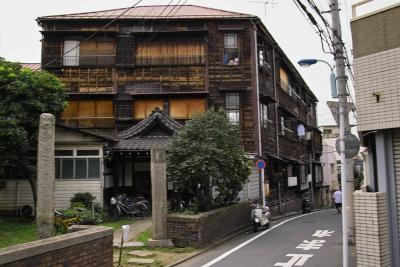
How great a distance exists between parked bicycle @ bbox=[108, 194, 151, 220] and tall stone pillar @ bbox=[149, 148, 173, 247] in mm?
6485

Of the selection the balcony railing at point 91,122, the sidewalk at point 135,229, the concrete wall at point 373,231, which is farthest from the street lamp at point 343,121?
the balcony railing at point 91,122

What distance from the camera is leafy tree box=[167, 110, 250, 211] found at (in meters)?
16.4

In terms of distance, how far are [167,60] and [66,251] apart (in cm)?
2046

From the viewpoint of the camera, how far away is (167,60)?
90.1ft

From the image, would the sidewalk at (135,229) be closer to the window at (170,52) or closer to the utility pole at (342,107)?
the utility pole at (342,107)

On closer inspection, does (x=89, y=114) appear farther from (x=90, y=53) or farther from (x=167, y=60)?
(x=167, y=60)

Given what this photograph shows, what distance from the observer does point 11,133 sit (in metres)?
16.6

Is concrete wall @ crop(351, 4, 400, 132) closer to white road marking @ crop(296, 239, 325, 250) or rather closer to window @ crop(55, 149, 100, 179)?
white road marking @ crop(296, 239, 325, 250)

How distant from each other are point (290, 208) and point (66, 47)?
2071 centimetres

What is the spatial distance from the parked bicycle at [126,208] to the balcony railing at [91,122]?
730 cm

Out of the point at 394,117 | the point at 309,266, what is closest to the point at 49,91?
the point at 309,266

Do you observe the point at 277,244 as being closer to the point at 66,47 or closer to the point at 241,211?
the point at 241,211

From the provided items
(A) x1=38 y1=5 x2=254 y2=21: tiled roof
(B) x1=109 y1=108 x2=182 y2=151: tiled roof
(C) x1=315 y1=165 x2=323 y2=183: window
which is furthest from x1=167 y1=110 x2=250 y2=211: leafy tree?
(C) x1=315 y1=165 x2=323 y2=183: window

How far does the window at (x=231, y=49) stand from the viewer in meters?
27.6
